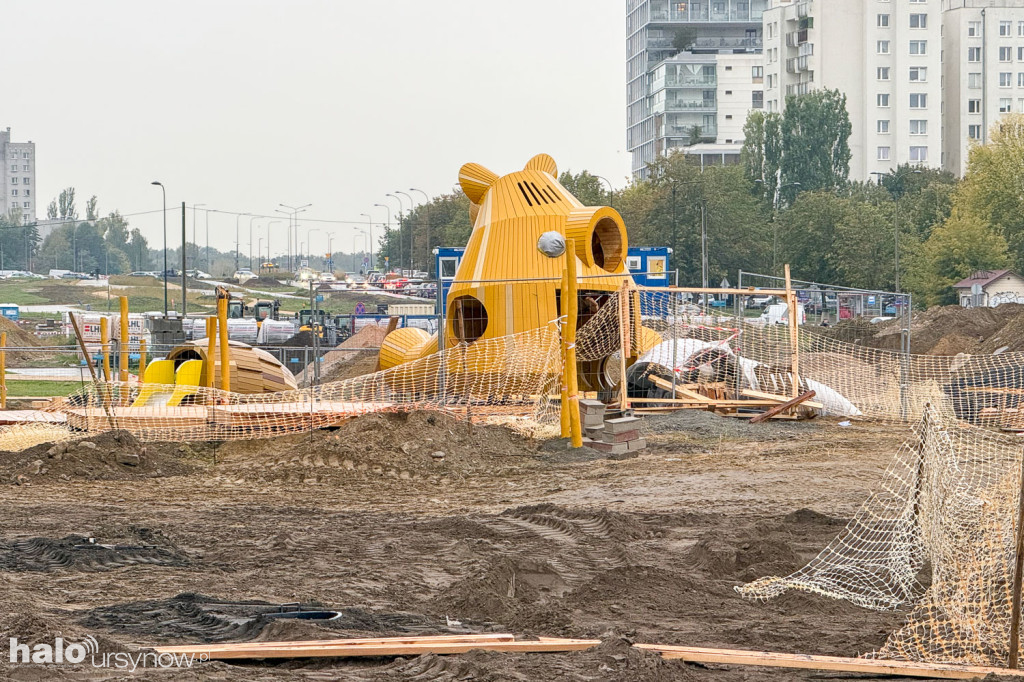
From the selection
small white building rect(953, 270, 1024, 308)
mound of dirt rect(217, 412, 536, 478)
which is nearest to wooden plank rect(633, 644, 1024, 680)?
mound of dirt rect(217, 412, 536, 478)

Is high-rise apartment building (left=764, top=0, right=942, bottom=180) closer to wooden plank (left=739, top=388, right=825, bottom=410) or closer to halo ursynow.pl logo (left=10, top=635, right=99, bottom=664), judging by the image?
wooden plank (left=739, top=388, right=825, bottom=410)

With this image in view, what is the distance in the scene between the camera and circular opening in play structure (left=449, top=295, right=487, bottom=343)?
2308cm

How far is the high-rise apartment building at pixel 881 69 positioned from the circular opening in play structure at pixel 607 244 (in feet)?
260

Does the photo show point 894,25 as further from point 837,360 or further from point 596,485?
point 596,485

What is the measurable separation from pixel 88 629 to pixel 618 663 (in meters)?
3.29

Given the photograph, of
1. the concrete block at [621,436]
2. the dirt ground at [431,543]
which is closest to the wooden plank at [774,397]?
the dirt ground at [431,543]

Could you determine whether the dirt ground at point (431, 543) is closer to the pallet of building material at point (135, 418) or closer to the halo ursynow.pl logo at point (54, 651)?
the halo ursynow.pl logo at point (54, 651)

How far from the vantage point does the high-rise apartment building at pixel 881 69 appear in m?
96.9

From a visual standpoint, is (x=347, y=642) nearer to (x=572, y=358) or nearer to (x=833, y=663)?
(x=833, y=663)

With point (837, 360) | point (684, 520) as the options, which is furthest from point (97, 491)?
point (837, 360)

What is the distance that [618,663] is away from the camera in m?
6.73

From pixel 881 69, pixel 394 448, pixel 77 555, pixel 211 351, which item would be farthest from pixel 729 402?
pixel 881 69

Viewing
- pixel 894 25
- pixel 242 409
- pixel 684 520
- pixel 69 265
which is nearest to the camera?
pixel 684 520

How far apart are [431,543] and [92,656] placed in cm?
441
